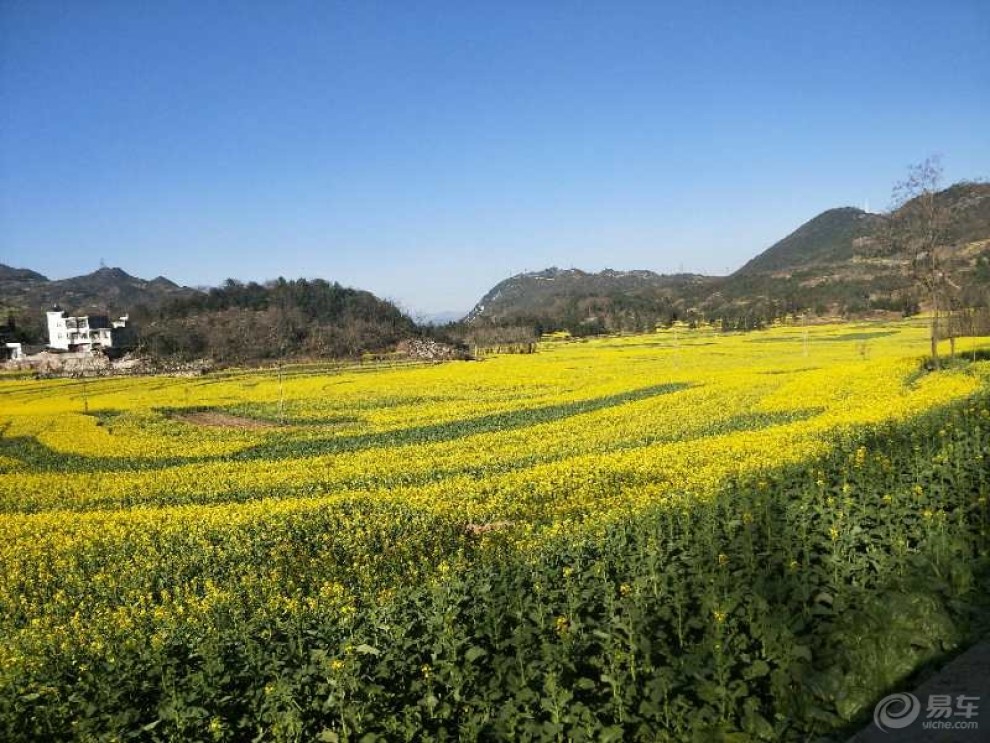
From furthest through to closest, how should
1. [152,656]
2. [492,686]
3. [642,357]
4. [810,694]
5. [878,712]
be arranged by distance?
[642,357]
[152,656]
[492,686]
[810,694]
[878,712]

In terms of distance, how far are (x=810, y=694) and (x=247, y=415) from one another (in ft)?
139

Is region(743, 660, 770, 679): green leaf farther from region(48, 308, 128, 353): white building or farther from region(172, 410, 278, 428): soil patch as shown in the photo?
region(48, 308, 128, 353): white building

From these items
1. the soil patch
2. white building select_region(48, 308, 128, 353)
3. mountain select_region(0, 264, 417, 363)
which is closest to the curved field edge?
the soil patch

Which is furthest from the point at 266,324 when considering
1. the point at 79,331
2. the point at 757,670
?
the point at 757,670

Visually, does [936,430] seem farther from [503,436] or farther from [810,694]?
[503,436]

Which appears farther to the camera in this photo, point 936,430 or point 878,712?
point 936,430

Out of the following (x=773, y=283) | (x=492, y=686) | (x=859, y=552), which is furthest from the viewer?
(x=773, y=283)

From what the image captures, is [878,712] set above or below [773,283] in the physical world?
below

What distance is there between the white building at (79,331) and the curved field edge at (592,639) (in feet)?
353

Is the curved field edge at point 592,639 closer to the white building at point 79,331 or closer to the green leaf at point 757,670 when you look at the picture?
the green leaf at point 757,670

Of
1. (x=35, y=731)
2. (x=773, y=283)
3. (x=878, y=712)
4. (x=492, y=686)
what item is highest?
(x=773, y=283)

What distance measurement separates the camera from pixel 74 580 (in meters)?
13.4

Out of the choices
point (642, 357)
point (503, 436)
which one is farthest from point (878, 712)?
point (642, 357)

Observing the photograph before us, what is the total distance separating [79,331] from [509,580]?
122 metres
